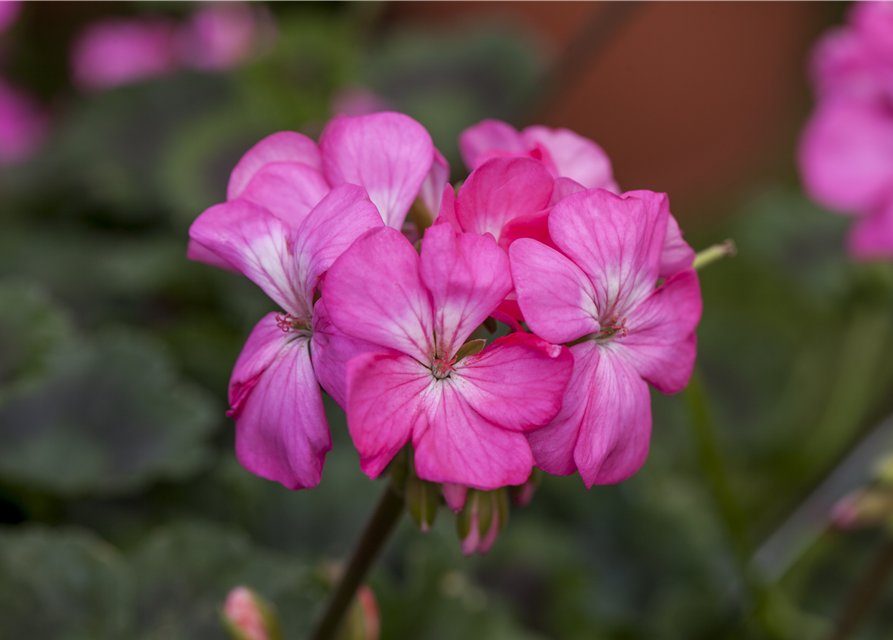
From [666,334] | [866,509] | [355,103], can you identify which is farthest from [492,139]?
[355,103]

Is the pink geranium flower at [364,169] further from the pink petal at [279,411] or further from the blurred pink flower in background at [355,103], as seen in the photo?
the blurred pink flower in background at [355,103]

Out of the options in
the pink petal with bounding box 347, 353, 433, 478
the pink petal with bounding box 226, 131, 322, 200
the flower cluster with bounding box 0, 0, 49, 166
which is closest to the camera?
the pink petal with bounding box 347, 353, 433, 478

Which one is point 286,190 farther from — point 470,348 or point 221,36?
point 221,36

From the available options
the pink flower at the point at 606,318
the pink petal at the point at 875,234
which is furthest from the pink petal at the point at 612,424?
the pink petal at the point at 875,234

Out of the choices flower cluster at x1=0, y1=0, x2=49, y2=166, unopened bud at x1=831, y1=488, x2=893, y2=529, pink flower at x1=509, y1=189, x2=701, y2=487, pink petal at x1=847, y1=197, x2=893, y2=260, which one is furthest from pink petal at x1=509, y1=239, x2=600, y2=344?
flower cluster at x1=0, y1=0, x2=49, y2=166

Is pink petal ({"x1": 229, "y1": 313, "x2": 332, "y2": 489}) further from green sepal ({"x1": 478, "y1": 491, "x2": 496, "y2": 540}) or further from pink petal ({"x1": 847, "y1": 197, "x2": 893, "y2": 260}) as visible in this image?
pink petal ({"x1": 847, "y1": 197, "x2": 893, "y2": 260})

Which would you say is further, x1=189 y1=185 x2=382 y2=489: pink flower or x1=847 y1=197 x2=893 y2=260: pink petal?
x1=847 y1=197 x2=893 y2=260: pink petal

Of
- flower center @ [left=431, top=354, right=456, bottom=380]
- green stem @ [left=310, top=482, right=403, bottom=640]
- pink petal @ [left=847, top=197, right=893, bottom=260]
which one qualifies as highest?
pink petal @ [left=847, top=197, right=893, bottom=260]
